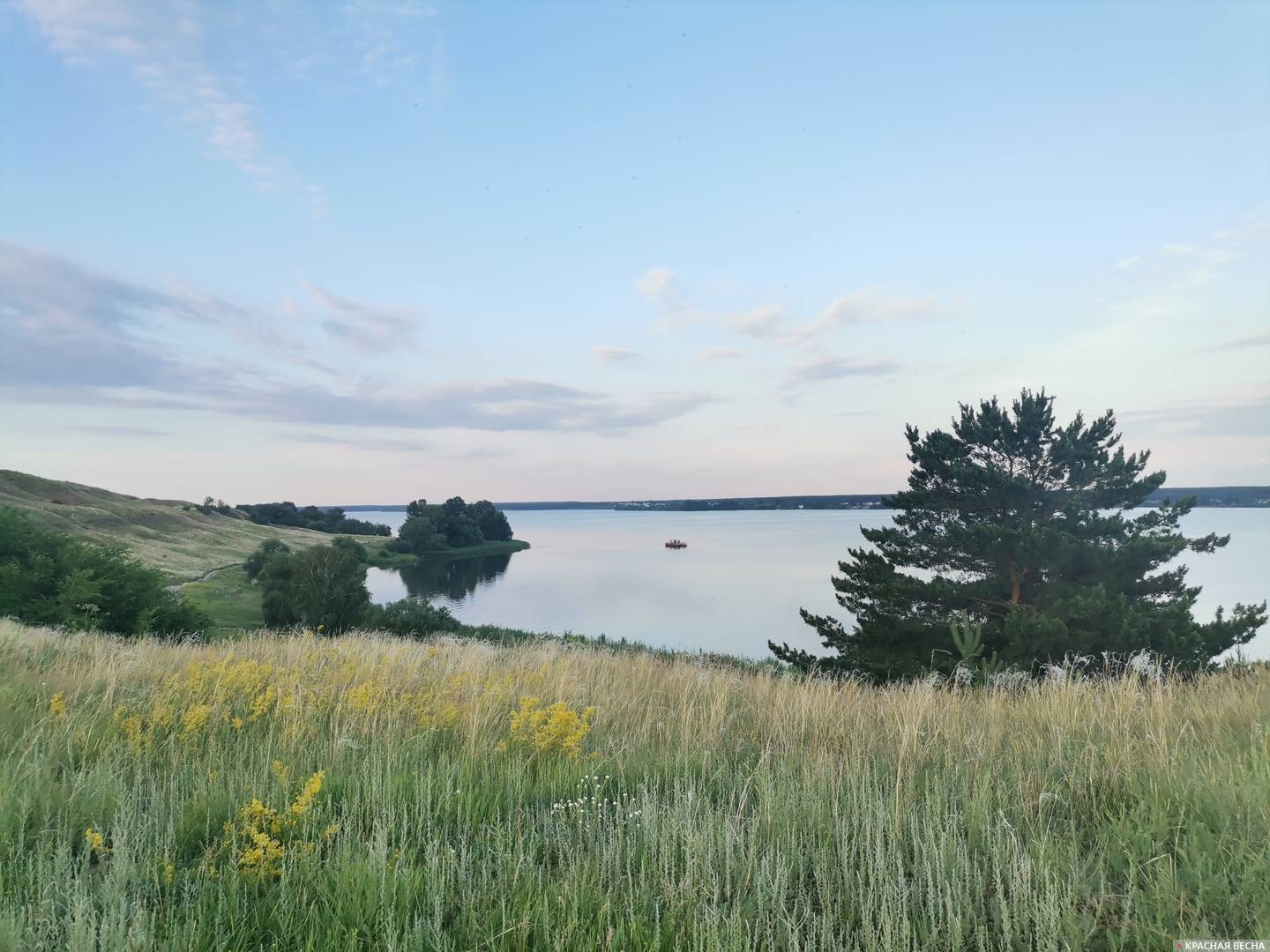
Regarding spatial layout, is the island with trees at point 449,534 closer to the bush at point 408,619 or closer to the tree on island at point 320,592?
the tree on island at point 320,592

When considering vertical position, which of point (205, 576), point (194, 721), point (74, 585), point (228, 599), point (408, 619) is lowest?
point (228, 599)

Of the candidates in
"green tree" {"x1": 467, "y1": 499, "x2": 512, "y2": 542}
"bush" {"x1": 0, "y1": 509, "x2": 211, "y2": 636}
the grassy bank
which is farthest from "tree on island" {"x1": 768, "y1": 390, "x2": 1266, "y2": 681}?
"green tree" {"x1": 467, "y1": 499, "x2": 512, "y2": 542}

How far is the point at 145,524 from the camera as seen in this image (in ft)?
262

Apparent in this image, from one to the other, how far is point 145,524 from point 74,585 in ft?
252

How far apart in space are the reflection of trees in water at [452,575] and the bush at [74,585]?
4442 cm

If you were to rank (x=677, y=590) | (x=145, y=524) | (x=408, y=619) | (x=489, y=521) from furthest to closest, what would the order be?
1. (x=489, y=521)
2. (x=145, y=524)
3. (x=677, y=590)
4. (x=408, y=619)

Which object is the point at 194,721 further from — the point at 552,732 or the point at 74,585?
the point at 74,585

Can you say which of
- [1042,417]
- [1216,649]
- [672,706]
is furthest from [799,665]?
[672,706]

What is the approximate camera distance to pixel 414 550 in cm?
11356

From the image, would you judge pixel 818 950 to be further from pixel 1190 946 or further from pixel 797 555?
pixel 797 555

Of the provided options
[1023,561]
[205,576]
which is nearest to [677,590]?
[205,576]

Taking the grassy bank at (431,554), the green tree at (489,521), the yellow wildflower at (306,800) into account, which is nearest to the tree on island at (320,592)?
the yellow wildflower at (306,800)

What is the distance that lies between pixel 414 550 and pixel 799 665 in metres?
103

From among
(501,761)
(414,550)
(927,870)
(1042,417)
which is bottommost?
(414,550)
